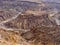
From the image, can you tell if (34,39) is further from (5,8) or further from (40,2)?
(40,2)

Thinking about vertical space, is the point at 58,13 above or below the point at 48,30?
below

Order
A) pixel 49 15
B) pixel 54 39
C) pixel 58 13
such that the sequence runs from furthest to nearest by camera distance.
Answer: pixel 58 13, pixel 49 15, pixel 54 39

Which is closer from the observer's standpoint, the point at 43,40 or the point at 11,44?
the point at 11,44

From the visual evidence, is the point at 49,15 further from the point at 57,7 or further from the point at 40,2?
the point at 40,2

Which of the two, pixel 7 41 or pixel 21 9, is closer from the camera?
pixel 7 41

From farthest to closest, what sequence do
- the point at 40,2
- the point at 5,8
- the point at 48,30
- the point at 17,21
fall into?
1. the point at 40,2
2. the point at 5,8
3. the point at 17,21
4. the point at 48,30

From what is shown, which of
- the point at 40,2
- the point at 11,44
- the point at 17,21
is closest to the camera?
the point at 11,44

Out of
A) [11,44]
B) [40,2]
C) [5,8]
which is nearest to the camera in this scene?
[11,44]

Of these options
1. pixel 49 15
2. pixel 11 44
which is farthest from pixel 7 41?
pixel 49 15

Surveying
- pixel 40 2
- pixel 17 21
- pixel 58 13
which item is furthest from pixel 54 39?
pixel 40 2
